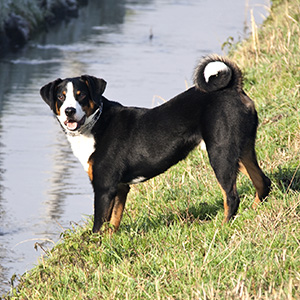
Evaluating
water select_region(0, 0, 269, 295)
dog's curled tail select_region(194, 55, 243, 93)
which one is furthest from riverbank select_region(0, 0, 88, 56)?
dog's curled tail select_region(194, 55, 243, 93)

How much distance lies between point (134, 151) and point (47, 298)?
1.43 meters

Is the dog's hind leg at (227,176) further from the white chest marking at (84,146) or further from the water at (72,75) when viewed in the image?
the water at (72,75)

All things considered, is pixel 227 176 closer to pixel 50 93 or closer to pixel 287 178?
pixel 287 178

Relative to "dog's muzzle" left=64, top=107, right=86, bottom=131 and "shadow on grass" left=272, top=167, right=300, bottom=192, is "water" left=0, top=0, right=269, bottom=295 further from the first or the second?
"shadow on grass" left=272, top=167, right=300, bottom=192

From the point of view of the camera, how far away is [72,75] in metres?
14.6

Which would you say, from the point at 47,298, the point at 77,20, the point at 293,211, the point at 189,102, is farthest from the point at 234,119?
the point at 77,20

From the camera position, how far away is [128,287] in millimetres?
4438

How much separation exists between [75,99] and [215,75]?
1097mm

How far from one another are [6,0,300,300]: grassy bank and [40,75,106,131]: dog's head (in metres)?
0.91

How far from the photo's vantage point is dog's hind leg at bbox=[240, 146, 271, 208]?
18.0ft

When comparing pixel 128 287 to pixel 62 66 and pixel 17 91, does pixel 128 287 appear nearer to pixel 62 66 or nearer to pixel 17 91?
pixel 17 91

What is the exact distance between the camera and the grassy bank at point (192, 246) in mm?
4227

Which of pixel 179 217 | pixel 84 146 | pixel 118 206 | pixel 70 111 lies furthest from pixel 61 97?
pixel 179 217

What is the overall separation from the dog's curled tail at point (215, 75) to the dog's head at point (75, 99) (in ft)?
2.58
